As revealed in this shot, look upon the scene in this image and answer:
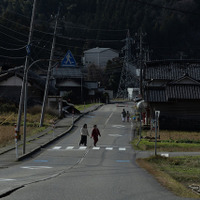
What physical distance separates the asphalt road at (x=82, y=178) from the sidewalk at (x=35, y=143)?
58 centimetres

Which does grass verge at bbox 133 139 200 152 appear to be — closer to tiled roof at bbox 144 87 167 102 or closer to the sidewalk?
the sidewalk

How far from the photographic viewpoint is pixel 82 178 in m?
12.4

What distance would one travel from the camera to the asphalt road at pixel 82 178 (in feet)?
29.5

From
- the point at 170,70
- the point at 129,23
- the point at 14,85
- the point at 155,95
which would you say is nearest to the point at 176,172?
the point at 155,95

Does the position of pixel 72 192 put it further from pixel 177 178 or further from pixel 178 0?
pixel 178 0

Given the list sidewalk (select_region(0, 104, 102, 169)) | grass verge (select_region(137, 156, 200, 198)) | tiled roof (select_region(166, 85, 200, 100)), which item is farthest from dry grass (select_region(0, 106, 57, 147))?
tiled roof (select_region(166, 85, 200, 100))

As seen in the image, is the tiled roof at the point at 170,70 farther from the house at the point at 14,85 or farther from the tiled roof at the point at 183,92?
the house at the point at 14,85

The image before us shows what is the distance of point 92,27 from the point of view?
116 m

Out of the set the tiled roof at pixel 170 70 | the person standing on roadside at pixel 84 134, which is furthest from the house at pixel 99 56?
the person standing on roadside at pixel 84 134

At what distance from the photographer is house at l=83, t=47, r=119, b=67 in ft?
347

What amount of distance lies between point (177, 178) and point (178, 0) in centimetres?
12623

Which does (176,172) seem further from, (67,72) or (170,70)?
(67,72)

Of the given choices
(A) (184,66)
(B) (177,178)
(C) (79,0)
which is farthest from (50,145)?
(C) (79,0)

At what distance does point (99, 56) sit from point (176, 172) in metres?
93.8
